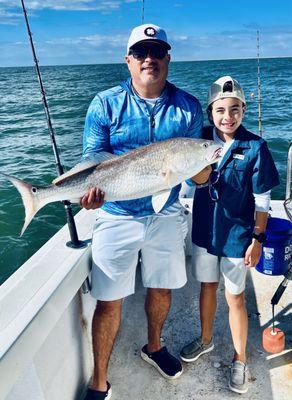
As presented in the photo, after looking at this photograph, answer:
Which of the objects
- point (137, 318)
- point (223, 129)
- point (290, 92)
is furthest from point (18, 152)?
point (290, 92)

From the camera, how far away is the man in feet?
8.90

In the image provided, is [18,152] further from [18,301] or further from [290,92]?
[290,92]

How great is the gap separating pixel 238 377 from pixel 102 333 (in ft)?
3.45

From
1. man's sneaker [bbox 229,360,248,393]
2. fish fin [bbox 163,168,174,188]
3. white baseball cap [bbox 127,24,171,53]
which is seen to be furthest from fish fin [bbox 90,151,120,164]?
man's sneaker [bbox 229,360,248,393]

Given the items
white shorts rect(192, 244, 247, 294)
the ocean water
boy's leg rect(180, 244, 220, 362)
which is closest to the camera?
white shorts rect(192, 244, 247, 294)

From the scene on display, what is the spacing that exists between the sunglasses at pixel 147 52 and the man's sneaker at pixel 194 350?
87.7 inches

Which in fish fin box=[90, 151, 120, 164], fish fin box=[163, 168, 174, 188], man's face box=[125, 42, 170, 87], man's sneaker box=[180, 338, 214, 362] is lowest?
man's sneaker box=[180, 338, 214, 362]

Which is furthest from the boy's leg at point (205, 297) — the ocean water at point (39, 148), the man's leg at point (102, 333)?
the ocean water at point (39, 148)

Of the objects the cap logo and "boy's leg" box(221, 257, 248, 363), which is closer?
the cap logo

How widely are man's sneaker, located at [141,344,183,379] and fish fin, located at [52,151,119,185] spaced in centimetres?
159

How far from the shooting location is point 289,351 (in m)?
3.20

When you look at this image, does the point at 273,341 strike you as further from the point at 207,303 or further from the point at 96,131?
the point at 96,131

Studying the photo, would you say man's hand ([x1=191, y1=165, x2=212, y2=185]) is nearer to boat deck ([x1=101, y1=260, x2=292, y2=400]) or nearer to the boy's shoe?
boat deck ([x1=101, y1=260, x2=292, y2=400])

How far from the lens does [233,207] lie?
2.77 m
